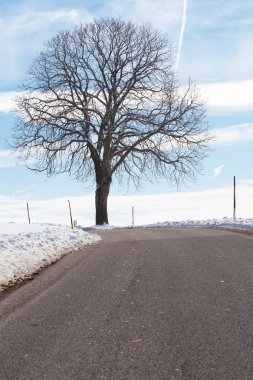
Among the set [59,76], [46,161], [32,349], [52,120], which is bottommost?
[32,349]

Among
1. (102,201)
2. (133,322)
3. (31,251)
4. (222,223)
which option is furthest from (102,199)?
(133,322)

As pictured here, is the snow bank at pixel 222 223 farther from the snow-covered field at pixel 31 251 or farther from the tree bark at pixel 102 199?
the snow-covered field at pixel 31 251

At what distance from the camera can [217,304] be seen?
7.09m

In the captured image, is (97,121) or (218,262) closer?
(218,262)

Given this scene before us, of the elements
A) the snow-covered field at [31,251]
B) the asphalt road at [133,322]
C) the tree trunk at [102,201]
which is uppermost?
the tree trunk at [102,201]

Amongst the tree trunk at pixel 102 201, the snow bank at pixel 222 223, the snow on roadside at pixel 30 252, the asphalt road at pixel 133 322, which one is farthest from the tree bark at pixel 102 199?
the asphalt road at pixel 133 322

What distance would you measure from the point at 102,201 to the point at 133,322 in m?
27.4

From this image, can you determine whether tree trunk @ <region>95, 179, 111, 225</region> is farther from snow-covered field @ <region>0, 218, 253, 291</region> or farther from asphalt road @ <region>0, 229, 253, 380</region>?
asphalt road @ <region>0, 229, 253, 380</region>

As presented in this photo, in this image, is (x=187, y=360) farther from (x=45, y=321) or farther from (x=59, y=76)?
(x=59, y=76)

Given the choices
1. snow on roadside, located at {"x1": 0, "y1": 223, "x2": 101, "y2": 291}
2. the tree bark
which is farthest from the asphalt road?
the tree bark

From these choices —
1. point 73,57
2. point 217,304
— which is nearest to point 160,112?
point 73,57

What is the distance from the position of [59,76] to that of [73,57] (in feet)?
5.27

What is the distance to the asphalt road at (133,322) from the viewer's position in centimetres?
475

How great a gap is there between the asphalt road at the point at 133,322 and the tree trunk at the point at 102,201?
880 inches
